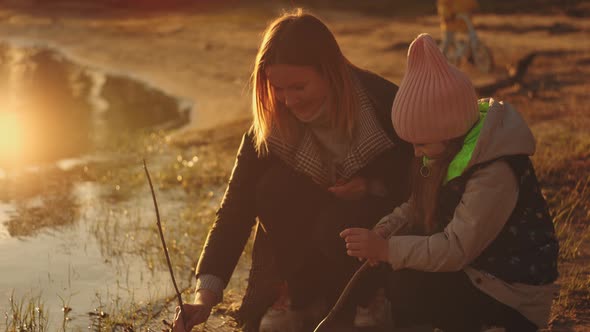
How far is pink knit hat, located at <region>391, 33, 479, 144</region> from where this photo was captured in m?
2.87

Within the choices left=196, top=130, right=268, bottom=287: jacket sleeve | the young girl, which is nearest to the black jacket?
left=196, top=130, right=268, bottom=287: jacket sleeve

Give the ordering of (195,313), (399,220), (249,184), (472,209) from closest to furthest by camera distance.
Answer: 1. (472,209)
2. (195,313)
3. (399,220)
4. (249,184)

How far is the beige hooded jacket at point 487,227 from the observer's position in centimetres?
283

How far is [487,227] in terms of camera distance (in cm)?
287

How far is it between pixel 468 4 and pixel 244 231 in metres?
8.54

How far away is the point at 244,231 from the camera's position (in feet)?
11.7

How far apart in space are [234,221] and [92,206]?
8.65ft

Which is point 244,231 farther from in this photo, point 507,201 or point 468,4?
point 468,4

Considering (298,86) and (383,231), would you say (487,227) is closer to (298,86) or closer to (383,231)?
(383,231)

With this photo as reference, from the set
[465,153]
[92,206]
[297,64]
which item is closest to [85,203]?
[92,206]

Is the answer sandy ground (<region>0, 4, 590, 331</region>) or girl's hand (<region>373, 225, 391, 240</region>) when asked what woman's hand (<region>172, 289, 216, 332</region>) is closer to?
girl's hand (<region>373, 225, 391, 240</region>)

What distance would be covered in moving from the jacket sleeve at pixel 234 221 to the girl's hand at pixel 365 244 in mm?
707

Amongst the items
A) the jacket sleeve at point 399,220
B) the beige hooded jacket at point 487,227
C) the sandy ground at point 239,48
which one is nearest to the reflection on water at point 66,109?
the sandy ground at point 239,48

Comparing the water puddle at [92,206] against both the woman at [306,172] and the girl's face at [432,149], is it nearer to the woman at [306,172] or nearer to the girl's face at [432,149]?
the woman at [306,172]
